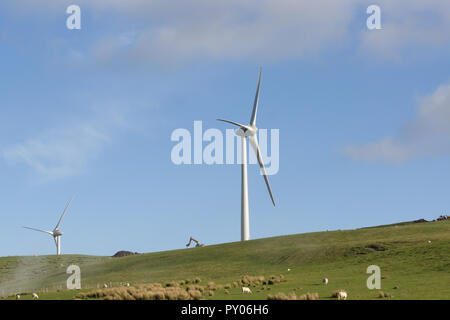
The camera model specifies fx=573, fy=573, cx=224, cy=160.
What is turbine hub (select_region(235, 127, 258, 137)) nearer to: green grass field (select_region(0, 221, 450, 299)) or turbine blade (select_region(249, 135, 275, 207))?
turbine blade (select_region(249, 135, 275, 207))

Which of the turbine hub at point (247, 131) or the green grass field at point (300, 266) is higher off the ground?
the turbine hub at point (247, 131)

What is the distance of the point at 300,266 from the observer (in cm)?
7588

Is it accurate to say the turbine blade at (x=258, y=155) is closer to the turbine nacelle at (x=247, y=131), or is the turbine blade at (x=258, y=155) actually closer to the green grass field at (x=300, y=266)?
the turbine nacelle at (x=247, y=131)

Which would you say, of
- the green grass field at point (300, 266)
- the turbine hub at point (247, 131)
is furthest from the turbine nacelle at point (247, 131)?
the green grass field at point (300, 266)

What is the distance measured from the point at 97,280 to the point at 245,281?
3388 cm

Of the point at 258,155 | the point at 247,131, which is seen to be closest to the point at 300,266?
the point at 258,155

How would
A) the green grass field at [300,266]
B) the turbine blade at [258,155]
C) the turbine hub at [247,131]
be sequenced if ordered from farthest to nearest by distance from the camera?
1. the turbine hub at [247,131]
2. the turbine blade at [258,155]
3. the green grass field at [300,266]

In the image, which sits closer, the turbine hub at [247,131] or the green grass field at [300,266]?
the green grass field at [300,266]

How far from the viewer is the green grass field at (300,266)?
5125cm

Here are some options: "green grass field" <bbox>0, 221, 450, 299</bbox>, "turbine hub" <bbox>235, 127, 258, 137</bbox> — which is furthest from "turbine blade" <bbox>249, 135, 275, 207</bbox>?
"green grass field" <bbox>0, 221, 450, 299</bbox>

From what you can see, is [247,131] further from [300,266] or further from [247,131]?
[300,266]

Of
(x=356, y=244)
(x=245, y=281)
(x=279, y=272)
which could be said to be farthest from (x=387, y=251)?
(x=245, y=281)
